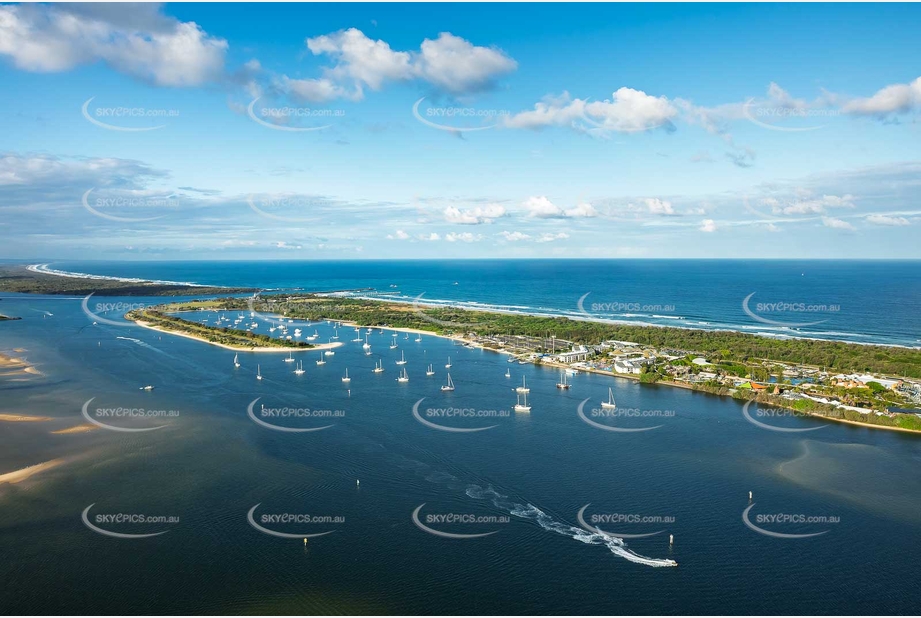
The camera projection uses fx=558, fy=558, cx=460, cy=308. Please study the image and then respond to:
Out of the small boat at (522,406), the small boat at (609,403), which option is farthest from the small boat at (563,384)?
the small boat at (522,406)

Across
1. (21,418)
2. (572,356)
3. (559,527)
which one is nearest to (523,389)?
(572,356)

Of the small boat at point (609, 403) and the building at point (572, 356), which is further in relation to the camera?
the building at point (572, 356)

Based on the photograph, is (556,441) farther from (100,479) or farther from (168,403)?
(168,403)

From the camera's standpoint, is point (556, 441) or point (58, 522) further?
point (556, 441)

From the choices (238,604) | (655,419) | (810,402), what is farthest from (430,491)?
(810,402)

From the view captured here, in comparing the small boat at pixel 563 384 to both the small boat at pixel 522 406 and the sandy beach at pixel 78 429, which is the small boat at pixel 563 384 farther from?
the sandy beach at pixel 78 429

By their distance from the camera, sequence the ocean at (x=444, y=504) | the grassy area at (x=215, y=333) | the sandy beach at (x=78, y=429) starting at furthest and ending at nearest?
the grassy area at (x=215, y=333) → the sandy beach at (x=78, y=429) → the ocean at (x=444, y=504)
